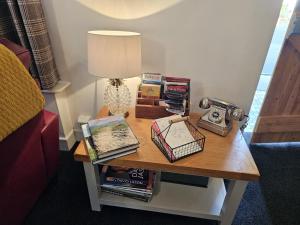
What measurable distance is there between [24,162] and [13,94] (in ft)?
1.10

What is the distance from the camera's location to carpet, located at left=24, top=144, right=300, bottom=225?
3.95 ft

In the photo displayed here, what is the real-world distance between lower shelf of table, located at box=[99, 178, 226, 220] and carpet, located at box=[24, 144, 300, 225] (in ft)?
0.30

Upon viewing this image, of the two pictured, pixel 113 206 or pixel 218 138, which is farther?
pixel 113 206

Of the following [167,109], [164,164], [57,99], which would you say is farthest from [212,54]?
[57,99]

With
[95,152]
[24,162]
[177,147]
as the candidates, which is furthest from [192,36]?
[24,162]

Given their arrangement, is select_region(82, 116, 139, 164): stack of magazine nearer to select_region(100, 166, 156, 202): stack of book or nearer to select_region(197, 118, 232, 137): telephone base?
select_region(100, 166, 156, 202): stack of book

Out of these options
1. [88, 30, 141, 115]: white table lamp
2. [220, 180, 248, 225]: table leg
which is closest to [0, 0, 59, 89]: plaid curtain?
[88, 30, 141, 115]: white table lamp

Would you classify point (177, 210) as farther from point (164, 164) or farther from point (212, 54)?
point (212, 54)

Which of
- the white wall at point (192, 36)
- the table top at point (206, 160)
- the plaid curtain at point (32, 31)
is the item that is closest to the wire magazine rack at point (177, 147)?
the table top at point (206, 160)

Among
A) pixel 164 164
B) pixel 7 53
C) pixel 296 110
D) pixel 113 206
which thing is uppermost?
pixel 7 53

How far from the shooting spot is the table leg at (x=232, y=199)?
100 cm

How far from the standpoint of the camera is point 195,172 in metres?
0.96

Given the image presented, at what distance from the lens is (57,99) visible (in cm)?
147

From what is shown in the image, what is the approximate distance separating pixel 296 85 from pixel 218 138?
0.91m
